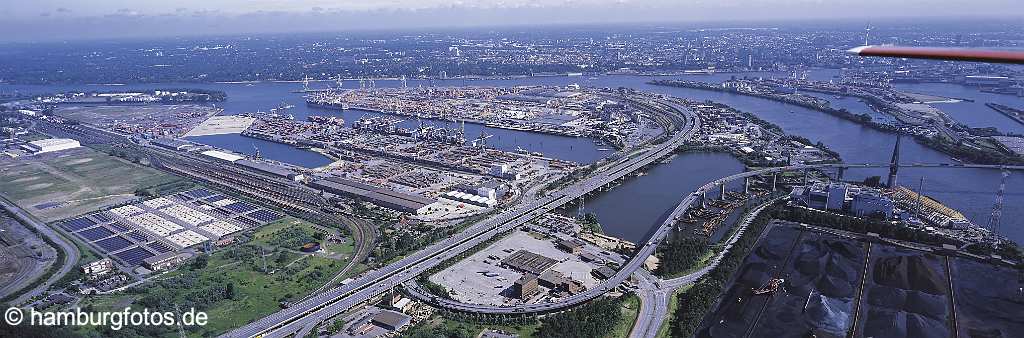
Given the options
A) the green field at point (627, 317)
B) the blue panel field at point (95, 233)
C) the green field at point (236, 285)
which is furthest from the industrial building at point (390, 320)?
the blue panel field at point (95, 233)

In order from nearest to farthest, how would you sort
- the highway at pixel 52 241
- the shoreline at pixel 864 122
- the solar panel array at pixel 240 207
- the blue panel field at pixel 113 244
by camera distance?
the highway at pixel 52 241, the blue panel field at pixel 113 244, the solar panel array at pixel 240 207, the shoreline at pixel 864 122

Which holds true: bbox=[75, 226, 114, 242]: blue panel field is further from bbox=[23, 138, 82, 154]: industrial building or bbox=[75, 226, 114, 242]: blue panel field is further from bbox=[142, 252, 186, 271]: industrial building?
bbox=[23, 138, 82, 154]: industrial building

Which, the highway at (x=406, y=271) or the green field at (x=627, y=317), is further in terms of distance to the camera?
the highway at (x=406, y=271)

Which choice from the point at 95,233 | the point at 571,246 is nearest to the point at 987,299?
the point at 571,246

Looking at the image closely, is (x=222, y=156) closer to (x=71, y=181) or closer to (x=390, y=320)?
(x=71, y=181)

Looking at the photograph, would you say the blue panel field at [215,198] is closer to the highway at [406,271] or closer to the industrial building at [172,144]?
the highway at [406,271]

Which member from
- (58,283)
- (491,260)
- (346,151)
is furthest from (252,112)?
(491,260)
